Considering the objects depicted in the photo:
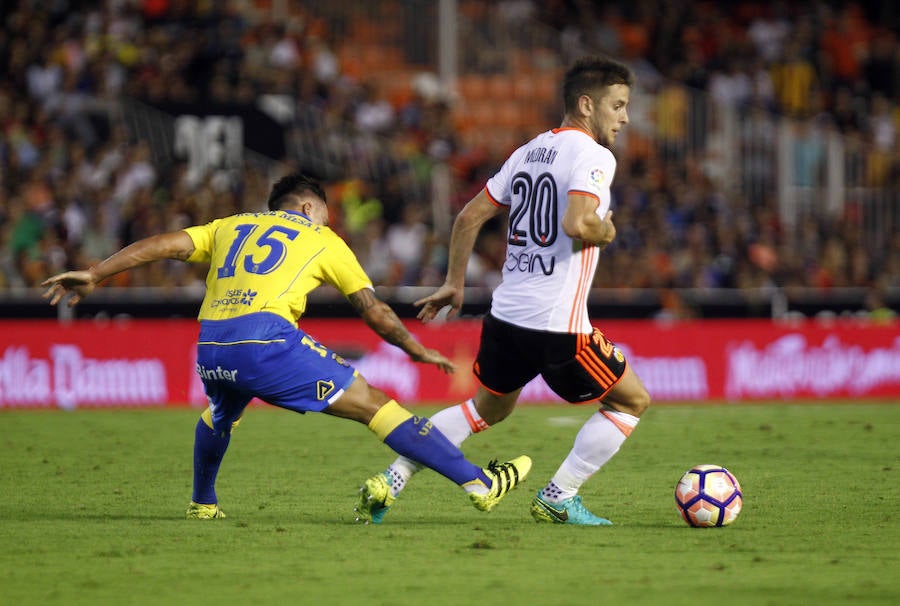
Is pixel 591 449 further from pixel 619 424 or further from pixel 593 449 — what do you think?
pixel 619 424

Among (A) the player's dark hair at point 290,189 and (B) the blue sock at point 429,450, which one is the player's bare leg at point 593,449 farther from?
(A) the player's dark hair at point 290,189

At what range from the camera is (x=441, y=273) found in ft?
64.8

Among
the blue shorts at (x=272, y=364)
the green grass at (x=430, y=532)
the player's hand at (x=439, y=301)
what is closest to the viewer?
the green grass at (x=430, y=532)

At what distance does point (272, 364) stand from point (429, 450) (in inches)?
37.5

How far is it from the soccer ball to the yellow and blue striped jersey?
6.78 feet

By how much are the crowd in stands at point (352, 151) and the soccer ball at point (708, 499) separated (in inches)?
450

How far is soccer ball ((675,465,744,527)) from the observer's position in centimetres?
794

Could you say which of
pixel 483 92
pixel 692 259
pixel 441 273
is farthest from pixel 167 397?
pixel 483 92

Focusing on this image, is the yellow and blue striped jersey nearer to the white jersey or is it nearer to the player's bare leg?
the white jersey

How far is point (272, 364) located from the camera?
7.60m

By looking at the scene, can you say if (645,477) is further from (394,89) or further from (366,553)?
(394,89)

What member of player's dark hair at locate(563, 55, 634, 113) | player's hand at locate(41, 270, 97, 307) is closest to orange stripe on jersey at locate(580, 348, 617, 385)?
player's dark hair at locate(563, 55, 634, 113)

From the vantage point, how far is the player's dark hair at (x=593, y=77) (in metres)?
7.94

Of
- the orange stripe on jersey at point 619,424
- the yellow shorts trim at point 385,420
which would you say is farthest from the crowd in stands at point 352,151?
the orange stripe on jersey at point 619,424
